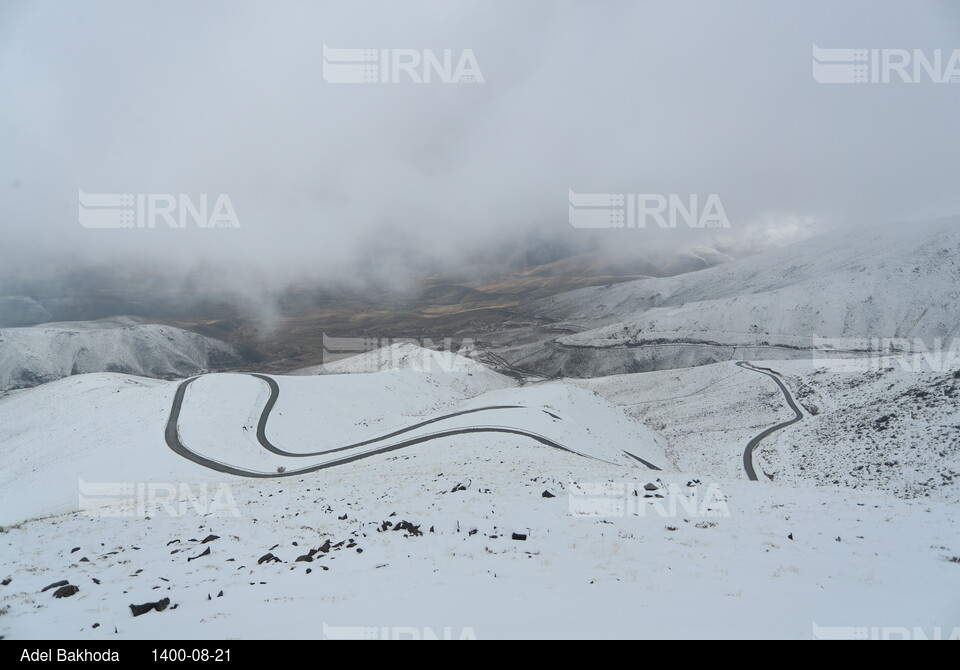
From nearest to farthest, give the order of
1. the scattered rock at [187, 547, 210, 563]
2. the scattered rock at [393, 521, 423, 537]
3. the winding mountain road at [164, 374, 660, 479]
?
1. the scattered rock at [187, 547, 210, 563]
2. the scattered rock at [393, 521, 423, 537]
3. the winding mountain road at [164, 374, 660, 479]

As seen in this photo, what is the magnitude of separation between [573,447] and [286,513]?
89.4ft

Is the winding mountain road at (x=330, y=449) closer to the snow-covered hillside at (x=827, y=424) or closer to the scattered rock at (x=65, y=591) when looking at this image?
the snow-covered hillside at (x=827, y=424)

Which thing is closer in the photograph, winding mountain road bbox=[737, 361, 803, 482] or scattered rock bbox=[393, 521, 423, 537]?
scattered rock bbox=[393, 521, 423, 537]

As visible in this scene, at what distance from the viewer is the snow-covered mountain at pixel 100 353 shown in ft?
378

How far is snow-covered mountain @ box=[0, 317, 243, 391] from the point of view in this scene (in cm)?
11525

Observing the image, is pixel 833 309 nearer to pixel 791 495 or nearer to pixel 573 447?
pixel 573 447

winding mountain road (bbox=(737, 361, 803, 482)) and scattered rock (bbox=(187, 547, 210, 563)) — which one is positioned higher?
scattered rock (bbox=(187, 547, 210, 563))

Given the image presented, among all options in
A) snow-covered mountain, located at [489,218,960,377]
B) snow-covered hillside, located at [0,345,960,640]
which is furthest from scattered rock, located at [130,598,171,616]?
snow-covered mountain, located at [489,218,960,377]

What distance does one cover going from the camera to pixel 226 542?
52.6 feet

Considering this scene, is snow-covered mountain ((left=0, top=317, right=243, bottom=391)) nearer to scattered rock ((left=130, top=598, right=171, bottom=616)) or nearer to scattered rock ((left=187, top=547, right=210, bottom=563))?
scattered rock ((left=187, top=547, right=210, bottom=563))

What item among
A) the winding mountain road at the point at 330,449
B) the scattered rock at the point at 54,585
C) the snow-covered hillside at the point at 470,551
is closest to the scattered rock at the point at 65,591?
the snow-covered hillside at the point at 470,551

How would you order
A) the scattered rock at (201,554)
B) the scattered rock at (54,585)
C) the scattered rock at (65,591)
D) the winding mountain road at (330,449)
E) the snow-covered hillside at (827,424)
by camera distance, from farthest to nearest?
1. the winding mountain road at (330,449)
2. the snow-covered hillside at (827,424)
3. the scattered rock at (201,554)
4. the scattered rock at (54,585)
5. the scattered rock at (65,591)
